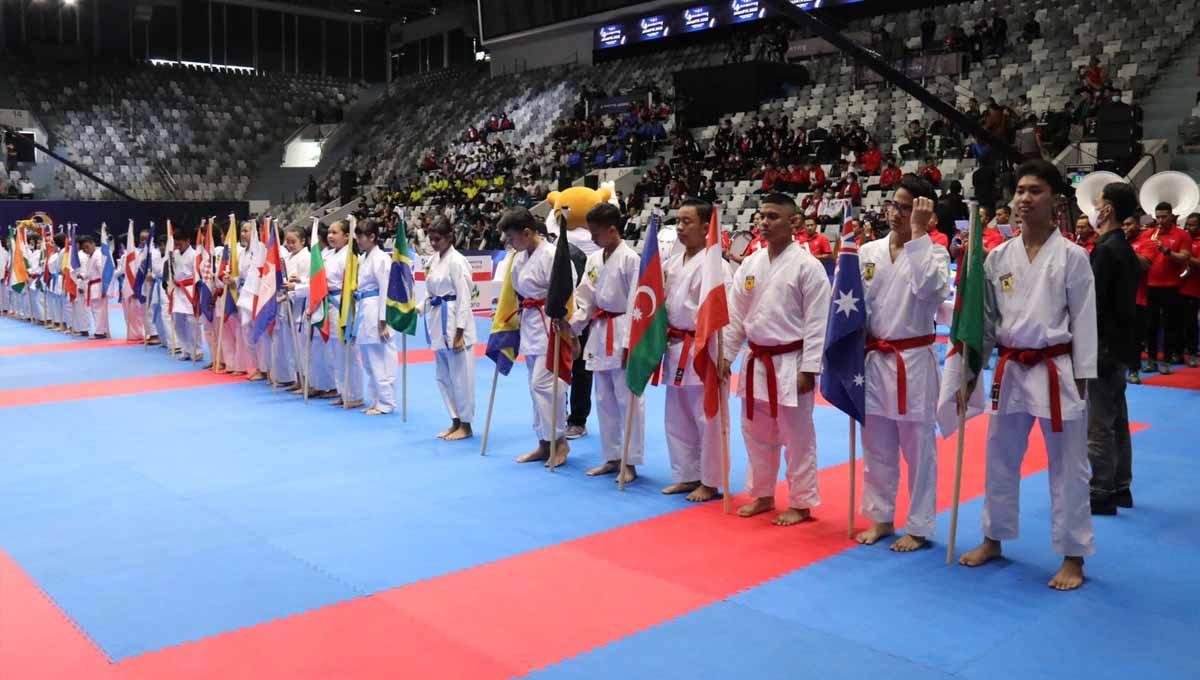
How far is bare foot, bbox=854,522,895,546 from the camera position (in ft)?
16.7

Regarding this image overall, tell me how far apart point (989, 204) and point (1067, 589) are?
7.56 meters

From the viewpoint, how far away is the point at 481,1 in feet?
106

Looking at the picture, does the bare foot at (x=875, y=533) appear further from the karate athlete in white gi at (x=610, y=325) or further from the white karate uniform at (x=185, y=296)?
the white karate uniform at (x=185, y=296)

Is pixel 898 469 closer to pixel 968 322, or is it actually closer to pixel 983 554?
pixel 983 554

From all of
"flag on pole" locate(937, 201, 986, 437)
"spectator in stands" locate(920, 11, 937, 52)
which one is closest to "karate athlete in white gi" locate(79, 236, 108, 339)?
"flag on pole" locate(937, 201, 986, 437)

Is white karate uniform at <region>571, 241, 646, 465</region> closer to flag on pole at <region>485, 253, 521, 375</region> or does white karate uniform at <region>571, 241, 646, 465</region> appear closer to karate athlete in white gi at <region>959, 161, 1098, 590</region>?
flag on pole at <region>485, 253, 521, 375</region>

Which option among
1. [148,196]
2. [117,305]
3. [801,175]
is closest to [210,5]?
[148,196]

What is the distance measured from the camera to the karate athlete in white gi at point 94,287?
1477cm

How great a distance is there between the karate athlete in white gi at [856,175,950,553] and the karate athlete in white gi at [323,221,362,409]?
5.73 metres

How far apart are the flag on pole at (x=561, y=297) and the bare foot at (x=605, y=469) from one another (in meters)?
0.72

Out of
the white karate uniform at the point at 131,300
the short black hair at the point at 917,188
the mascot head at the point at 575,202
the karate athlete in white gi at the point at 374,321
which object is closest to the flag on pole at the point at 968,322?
the short black hair at the point at 917,188

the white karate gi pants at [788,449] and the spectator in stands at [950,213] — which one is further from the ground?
the spectator in stands at [950,213]

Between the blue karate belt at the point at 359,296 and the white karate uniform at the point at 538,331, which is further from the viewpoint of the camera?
the blue karate belt at the point at 359,296

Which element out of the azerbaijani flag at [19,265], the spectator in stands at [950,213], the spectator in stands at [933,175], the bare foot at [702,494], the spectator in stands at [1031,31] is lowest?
the bare foot at [702,494]
